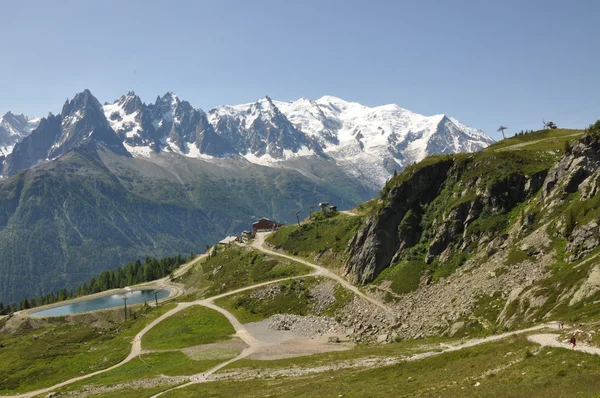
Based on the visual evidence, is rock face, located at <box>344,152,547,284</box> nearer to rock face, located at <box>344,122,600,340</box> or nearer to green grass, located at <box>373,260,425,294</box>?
rock face, located at <box>344,122,600,340</box>

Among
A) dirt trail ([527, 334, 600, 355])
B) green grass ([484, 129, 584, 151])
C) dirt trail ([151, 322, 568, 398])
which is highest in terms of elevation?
green grass ([484, 129, 584, 151])

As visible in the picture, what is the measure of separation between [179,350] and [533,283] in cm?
7305

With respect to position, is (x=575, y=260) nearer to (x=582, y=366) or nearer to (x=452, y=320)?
(x=452, y=320)

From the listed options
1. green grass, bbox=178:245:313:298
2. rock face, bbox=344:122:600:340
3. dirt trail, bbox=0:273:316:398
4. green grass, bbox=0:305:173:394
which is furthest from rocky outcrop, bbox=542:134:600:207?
green grass, bbox=0:305:173:394

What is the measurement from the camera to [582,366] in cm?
3566

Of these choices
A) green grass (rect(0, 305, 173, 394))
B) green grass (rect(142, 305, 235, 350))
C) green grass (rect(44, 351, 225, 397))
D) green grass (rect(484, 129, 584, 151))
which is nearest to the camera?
green grass (rect(44, 351, 225, 397))

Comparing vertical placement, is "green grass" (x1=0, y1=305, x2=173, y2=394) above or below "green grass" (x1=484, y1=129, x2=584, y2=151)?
below

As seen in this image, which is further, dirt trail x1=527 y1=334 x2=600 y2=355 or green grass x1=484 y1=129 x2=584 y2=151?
green grass x1=484 y1=129 x2=584 y2=151

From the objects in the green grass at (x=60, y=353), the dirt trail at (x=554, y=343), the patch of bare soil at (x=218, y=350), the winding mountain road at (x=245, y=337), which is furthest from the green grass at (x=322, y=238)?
the dirt trail at (x=554, y=343)

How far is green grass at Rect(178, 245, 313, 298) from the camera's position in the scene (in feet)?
485

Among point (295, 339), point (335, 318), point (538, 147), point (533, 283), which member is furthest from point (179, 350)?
point (538, 147)

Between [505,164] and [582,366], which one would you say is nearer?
[582,366]

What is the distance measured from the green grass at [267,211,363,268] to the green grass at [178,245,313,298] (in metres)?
8.15

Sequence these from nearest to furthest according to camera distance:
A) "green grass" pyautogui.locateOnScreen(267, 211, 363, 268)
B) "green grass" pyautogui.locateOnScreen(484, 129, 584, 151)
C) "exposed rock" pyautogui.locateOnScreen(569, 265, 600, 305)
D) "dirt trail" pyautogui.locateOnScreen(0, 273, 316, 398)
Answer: "exposed rock" pyautogui.locateOnScreen(569, 265, 600, 305) → "dirt trail" pyautogui.locateOnScreen(0, 273, 316, 398) → "green grass" pyautogui.locateOnScreen(484, 129, 584, 151) → "green grass" pyautogui.locateOnScreen(267, 211, 363, 268)
